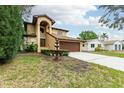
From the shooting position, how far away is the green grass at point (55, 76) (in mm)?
5618

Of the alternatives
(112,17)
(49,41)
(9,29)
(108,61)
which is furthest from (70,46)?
(9,29)

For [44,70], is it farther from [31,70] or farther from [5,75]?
[5,75]

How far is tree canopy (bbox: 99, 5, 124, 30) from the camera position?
393 inches

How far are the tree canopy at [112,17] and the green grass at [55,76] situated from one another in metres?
3.94

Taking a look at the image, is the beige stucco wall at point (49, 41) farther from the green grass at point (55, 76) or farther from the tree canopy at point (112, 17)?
the green grass at point (55, 76)

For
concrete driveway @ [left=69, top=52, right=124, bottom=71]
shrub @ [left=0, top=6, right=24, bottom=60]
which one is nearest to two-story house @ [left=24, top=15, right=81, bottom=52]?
concrete driveway @ [left=69, top=52, right=124, bottom=71]

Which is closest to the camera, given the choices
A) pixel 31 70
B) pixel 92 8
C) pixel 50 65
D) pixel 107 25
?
pixel 31 70

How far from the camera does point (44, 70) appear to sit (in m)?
6.80

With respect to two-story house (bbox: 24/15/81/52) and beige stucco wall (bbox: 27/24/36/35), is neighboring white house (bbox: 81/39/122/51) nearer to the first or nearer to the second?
two-story house (bbox: 24/15/81/52)

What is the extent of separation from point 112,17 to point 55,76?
252 inches

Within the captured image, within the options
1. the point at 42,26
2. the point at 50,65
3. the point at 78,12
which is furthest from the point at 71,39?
the point at 50,65

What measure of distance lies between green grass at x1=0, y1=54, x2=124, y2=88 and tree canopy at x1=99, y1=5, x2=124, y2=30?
3.94 m

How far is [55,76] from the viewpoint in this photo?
6188mm
